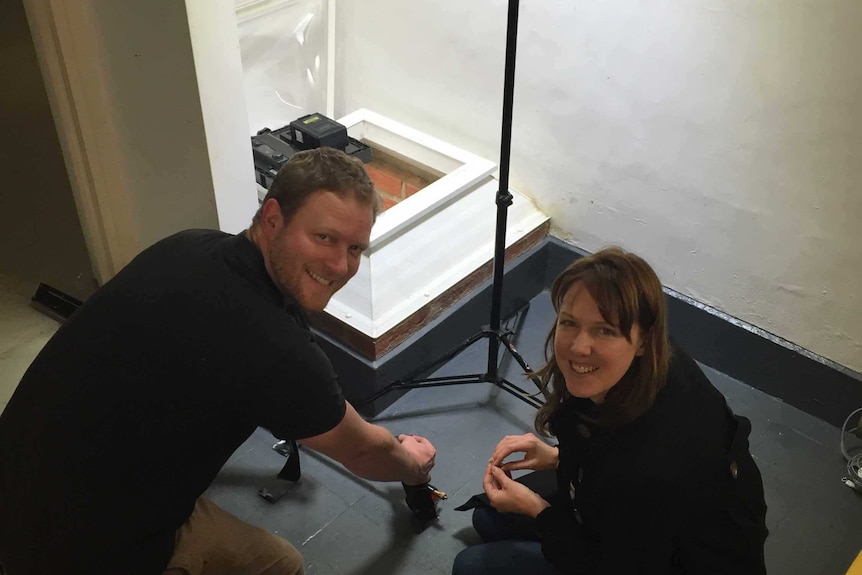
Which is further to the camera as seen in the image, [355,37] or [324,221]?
[355,37]

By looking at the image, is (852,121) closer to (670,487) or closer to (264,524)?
(670,487)

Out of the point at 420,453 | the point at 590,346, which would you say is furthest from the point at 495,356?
the point at 590,346

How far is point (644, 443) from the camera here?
1300 millimetres

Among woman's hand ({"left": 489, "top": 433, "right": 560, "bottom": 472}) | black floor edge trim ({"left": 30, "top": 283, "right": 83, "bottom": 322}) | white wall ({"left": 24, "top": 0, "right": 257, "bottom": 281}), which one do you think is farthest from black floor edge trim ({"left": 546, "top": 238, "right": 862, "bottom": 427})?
black floor edge trim ({"left": 30, "top": 283, "right": 83, "bottom": 322})

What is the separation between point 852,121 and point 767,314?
0.55 meters

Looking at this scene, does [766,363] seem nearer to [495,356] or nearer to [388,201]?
[495,356]

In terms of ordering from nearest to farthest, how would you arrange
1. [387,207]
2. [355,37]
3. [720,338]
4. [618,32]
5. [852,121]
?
[852,121] < [618,32] < [720,338] < [387,207] < [355,37]

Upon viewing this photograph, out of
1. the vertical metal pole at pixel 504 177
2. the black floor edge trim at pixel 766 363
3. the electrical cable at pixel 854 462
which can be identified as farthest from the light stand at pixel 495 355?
the electrical cable at pixel 854 462

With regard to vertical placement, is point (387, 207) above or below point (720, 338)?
above

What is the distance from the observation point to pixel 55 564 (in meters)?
1.28

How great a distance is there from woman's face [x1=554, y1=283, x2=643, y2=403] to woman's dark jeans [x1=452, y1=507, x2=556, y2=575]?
15.8 inches

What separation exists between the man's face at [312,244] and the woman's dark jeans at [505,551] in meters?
0.63

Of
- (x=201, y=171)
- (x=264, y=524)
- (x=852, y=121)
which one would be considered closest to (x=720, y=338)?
(x=852, y=121)

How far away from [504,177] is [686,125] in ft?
1.69
